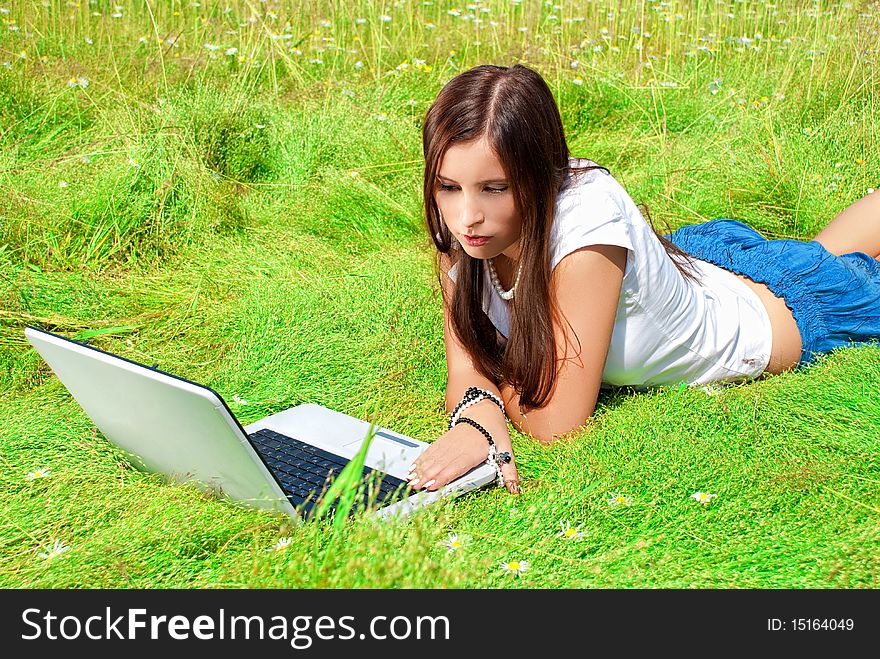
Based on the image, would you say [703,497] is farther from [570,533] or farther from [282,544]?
[282,544]

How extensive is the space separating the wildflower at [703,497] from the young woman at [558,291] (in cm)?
38

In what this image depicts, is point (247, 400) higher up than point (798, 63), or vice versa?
point (798, 63)

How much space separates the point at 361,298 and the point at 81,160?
1.41 m

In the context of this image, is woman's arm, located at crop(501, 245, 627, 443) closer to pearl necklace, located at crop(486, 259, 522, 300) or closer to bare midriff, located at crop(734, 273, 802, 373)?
pearl necklace, located at crop(486, 259, 522, 300)

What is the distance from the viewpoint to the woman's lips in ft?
7.05

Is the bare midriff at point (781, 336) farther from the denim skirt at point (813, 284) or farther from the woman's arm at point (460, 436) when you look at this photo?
the woman's arm at point (460, 436)

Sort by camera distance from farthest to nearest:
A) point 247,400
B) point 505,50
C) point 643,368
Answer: point 505,50
point 247,400
point 643,368

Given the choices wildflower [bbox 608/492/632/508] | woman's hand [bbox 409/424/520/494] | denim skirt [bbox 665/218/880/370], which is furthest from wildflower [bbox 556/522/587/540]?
denim skirt [bbox 665/218/880/370]

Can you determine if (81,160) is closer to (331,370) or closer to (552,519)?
(331,370)

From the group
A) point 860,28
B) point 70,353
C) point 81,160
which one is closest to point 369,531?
point 70,353

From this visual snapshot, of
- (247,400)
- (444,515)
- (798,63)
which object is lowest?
(247,400)

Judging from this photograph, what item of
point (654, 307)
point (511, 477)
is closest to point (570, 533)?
point (511, 477)

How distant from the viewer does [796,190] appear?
375cm

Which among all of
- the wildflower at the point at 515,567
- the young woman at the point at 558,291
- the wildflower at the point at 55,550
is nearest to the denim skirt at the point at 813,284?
the young woman at the point at 558,291
